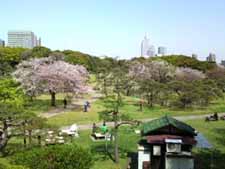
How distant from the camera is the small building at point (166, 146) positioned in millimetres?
15016

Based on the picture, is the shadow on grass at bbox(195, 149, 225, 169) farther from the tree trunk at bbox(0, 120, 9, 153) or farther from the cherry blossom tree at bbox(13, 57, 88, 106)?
the cherry blossom tree at bbox(13, 57, 88, 106)

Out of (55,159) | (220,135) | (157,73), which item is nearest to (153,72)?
(157,73)

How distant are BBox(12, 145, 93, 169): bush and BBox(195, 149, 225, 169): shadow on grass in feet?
19.7

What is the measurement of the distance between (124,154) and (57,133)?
3.80 meters

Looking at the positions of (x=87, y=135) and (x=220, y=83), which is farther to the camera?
(x=220, y=83)

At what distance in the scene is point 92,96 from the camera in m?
47.8

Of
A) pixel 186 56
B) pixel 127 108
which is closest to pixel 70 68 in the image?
pixel 127 108

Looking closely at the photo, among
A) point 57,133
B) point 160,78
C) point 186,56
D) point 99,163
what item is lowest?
point 99,163

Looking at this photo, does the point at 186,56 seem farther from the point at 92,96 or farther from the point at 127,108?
the point at 127,108

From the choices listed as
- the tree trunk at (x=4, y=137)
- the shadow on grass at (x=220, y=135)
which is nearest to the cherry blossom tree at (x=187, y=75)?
the shadow on grass at (x=220, y=135)

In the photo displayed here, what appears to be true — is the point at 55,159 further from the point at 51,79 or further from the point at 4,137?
the point at 51,79

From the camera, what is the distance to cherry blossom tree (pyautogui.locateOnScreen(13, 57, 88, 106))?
34.6 metres

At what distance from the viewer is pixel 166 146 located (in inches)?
596

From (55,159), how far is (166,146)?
4.55 metres
